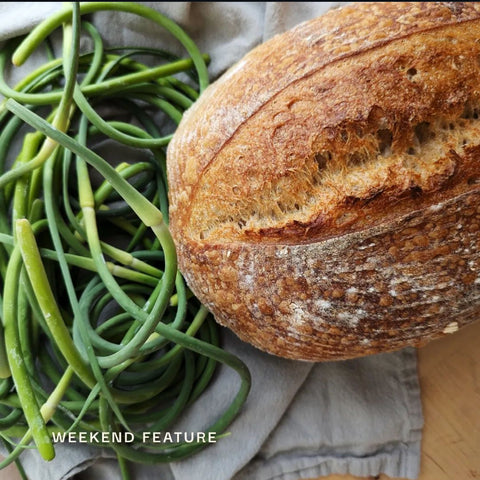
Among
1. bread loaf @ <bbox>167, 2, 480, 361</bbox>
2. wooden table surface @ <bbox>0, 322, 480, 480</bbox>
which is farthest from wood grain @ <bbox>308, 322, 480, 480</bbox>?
bread loaf @ <bbox>167, 2, 480, 361</bbox>

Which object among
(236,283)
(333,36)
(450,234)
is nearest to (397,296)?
(450,234)

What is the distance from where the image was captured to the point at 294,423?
883 mm

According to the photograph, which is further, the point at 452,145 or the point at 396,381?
the point at 396,381

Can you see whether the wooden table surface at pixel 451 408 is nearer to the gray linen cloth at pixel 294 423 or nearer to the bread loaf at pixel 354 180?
the gray linen cloth at pixel 294 423

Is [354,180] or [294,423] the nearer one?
[354,180]

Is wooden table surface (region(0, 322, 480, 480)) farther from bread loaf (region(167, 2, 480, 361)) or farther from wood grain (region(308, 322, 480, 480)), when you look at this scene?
bread loaf (region(167, 2, 480, 361))

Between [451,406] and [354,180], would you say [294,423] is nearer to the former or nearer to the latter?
[451,406]

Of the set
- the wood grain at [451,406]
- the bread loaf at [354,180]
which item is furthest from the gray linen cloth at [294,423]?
the bread loaf at [354,180]

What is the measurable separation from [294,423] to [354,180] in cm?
42

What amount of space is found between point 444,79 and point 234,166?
260 millimetres

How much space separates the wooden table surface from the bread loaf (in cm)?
19

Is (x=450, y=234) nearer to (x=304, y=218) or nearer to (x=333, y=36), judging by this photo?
(x=304, y=218)

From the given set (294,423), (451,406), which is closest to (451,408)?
(451,406)

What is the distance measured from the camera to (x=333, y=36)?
691mm
